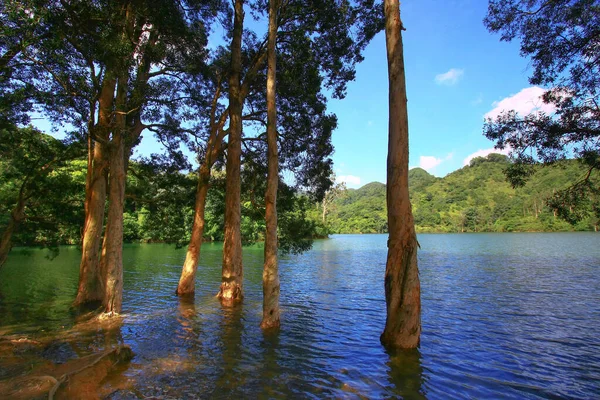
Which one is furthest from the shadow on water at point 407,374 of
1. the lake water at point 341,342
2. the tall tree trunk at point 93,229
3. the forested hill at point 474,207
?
the forested hill at point 474,207

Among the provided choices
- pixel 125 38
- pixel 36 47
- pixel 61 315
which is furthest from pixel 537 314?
pixel 36 47

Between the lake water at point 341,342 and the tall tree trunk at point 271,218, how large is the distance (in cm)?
68

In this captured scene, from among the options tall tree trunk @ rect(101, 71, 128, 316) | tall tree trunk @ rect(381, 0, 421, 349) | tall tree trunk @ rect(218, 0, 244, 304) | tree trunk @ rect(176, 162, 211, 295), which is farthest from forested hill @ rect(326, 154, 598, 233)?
tall tree trunk @ rect(381, 0, 421, 349)

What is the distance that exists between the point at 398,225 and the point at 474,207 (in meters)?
133

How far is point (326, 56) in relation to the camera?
14.5 meters

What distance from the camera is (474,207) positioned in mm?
124188

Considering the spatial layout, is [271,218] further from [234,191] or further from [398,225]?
[234,191]

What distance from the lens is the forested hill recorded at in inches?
3937

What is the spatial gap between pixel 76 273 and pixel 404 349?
80.4 feet

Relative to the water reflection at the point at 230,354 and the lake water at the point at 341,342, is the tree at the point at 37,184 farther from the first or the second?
the water reflection at the point at 230,354

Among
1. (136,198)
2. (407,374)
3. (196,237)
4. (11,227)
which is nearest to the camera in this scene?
(407,374)

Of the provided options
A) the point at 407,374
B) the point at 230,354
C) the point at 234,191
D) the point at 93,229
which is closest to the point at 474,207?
the point at 234,191

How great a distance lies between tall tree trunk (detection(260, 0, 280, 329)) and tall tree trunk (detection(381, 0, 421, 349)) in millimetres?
3012

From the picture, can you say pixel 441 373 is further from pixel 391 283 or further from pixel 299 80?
pixel 299 80
